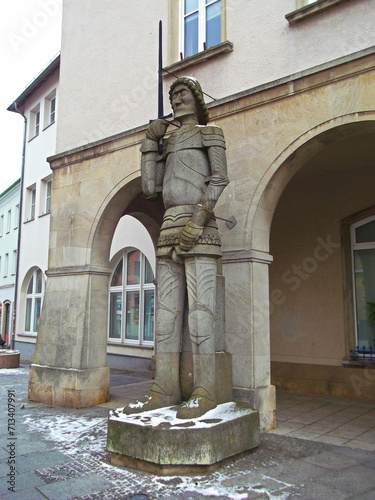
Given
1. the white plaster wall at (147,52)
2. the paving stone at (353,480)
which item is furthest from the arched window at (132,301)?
the paving stone at (353,480)

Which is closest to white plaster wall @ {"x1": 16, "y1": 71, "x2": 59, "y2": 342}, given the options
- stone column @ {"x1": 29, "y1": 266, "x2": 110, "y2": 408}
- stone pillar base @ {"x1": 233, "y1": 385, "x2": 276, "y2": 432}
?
stone column @ {"x1": 29, "y1": 266, "x2": 110, "y2": 408}

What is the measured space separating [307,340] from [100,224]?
426 centimetres

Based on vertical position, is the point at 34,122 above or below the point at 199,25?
above

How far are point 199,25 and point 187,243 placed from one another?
433 cm

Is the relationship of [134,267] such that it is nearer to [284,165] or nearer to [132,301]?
[132,301]

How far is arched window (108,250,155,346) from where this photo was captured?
12180 millimetres

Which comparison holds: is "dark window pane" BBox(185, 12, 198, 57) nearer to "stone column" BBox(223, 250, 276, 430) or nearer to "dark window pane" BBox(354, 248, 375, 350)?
"stone column" BBox(223, 250, 276, 430)

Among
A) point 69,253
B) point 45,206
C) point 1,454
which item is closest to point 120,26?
point 69,253

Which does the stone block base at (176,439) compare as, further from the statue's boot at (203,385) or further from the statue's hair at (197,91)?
the statue's hair at (197,91)

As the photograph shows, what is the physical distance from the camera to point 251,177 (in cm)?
591

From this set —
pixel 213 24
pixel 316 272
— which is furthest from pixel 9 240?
pixel 213 24

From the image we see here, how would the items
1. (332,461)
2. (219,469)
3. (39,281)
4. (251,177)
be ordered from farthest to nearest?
(39,281) → (251,177) → (332,461) → (219,469)

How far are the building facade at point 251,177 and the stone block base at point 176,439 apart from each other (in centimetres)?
112

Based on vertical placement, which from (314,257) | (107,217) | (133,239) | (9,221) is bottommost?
(314,257)
